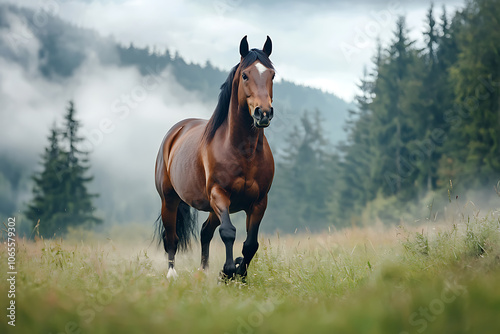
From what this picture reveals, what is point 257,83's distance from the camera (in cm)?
544

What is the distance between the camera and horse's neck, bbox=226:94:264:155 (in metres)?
5.91

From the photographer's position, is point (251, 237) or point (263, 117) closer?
point (263, 117)

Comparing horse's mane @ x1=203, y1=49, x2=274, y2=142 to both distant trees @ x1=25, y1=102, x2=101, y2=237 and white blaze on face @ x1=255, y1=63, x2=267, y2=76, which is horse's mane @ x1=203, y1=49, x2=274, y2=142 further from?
distant trees @ x1=25, y1=102, x2=101, y2=237

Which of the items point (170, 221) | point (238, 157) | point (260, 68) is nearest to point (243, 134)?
point (238, 157)

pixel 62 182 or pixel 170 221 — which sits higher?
pixel 170 221

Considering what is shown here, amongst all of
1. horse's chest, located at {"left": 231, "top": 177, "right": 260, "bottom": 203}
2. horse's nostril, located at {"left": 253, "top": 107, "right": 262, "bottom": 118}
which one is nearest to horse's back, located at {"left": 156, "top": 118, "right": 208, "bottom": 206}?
horse's chest, located at {"left": 231, "top": 177, "right": 260, "bottom": 203}

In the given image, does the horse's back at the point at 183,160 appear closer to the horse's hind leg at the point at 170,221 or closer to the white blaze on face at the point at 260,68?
the horse's hind leg at the point at 170,221

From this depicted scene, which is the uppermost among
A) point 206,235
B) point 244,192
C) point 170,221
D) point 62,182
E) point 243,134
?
point 243,134

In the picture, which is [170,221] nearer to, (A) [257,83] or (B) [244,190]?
(B) [244,190]

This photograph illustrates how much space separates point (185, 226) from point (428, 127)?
2705cm

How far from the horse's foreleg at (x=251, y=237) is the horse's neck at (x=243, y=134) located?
2.49ft

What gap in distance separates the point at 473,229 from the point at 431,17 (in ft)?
104

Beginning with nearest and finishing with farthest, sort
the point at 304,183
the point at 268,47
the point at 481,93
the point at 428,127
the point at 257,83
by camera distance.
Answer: the point at 257,83 < the point at 268,47 < the point at 481,93 < the point at 428,127 < the point at 304,183

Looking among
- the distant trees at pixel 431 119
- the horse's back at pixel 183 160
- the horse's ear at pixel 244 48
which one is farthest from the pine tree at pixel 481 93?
the horse's ear at pixel 244 48
